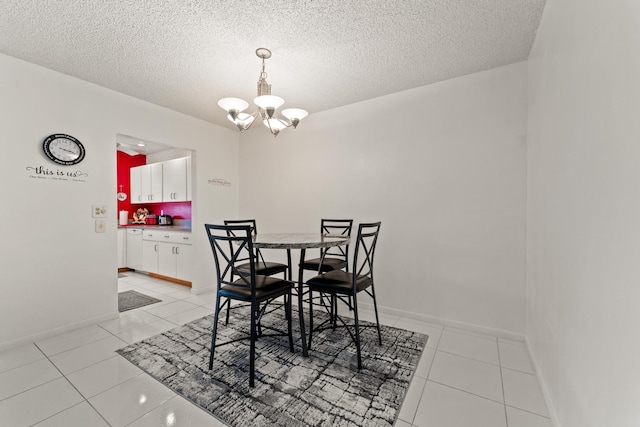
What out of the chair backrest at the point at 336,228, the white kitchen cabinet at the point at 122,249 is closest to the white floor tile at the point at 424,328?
the chair backrest at the point at 336,228

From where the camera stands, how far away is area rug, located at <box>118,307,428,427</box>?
1616 millimetres

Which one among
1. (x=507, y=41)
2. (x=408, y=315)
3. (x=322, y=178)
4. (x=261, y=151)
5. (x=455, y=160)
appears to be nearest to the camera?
(x=507, y=41)

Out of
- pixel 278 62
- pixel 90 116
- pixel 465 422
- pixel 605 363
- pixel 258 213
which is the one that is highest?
pixel 278 62

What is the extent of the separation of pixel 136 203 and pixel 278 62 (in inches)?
196

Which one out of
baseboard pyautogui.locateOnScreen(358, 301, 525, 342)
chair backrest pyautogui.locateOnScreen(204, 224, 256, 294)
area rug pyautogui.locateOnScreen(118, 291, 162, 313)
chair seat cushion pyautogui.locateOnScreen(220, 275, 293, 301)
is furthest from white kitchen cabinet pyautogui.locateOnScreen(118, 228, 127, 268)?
baseboard pyautogui.locateOnScreen(358, 301, 525, 342)

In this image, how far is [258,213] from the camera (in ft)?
14.4

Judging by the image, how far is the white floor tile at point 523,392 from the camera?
1.66 meters

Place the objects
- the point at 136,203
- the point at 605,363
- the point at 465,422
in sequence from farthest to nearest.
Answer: the point at 136,203 → the point at 465,422 → the point at 605,363

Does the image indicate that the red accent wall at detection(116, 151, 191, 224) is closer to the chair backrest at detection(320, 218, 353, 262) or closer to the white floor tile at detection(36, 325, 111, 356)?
the white floor tile at detection(36, 325, 111, 356)

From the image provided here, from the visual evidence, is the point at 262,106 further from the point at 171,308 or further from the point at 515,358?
the point at 515,358

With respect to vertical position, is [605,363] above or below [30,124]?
below

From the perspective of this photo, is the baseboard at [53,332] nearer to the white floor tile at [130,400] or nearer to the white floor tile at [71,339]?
the white floor tile at [71,339]

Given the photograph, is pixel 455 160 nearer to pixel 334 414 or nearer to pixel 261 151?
pixel 334 414

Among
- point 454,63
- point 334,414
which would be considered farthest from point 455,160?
point 334,414
